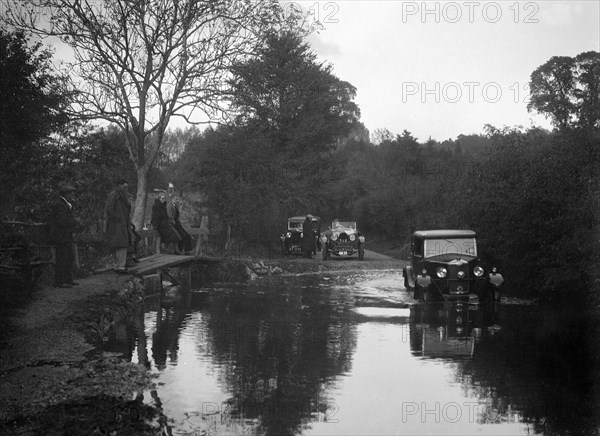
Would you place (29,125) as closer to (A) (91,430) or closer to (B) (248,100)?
(A) (91,430)

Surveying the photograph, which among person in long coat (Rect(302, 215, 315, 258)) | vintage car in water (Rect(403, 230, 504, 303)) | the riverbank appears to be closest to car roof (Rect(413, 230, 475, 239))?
vintage car in water (Rect(403, 230, 504, 303))

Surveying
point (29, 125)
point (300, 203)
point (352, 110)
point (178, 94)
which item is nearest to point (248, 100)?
point (178, 94)

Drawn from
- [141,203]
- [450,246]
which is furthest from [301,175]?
[450,246]

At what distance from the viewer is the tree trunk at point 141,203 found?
27913mm

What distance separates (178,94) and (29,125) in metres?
13.3

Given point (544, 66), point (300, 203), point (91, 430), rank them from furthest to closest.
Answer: point (544, 66), point (300, 203), point (91, 430)

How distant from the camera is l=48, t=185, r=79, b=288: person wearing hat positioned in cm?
1484

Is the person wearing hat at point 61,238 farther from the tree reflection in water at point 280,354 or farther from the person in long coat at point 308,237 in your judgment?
the person in long coat at point 308,237

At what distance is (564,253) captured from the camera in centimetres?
1789

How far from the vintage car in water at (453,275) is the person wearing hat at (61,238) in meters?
7.33

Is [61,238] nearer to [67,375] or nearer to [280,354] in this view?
[280,354]

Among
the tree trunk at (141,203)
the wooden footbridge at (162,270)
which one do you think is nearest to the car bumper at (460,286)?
the wooden footbridge at (162,270)

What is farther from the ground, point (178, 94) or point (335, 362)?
point (178, 94)

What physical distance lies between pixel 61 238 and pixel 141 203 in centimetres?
1373
